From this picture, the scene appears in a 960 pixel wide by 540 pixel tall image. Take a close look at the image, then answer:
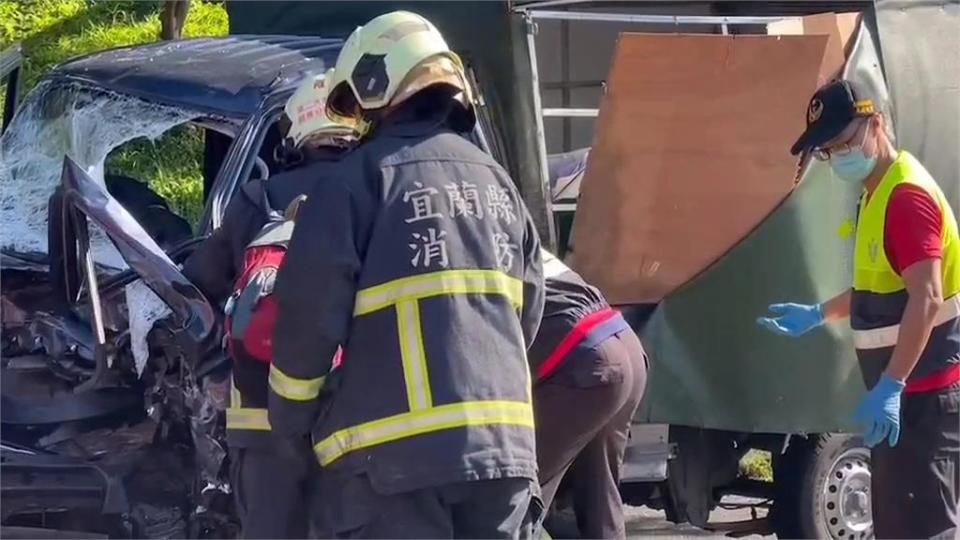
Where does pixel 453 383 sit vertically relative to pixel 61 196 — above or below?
above

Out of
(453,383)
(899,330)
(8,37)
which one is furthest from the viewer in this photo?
(8,37)

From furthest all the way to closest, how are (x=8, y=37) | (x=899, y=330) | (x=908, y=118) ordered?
(x=8, y=37)
(x=908, y=118)
(x=899, y=330)

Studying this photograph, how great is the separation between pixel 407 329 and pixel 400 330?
15 mm

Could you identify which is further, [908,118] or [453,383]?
[908,118]

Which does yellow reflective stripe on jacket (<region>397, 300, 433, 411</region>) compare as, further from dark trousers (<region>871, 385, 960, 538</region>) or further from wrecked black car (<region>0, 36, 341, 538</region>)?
dark trousers (<region>871, 385, 960, 538</region>)

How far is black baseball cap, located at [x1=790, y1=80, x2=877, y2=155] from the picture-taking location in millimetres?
4629

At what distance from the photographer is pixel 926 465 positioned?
4.55 m

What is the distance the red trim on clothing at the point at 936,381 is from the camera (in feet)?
14.9

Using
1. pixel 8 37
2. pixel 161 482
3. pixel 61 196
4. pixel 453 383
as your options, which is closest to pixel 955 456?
pixel 453 383

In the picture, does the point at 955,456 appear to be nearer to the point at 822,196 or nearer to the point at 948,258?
the point at 948,258

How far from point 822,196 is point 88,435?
2.83 m

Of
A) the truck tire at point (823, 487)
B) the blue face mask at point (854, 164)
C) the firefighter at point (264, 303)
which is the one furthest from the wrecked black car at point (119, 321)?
the truck tire at point (823, 487)

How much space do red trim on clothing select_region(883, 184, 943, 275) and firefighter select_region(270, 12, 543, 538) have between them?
1.41 m

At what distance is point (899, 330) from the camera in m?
4.45
